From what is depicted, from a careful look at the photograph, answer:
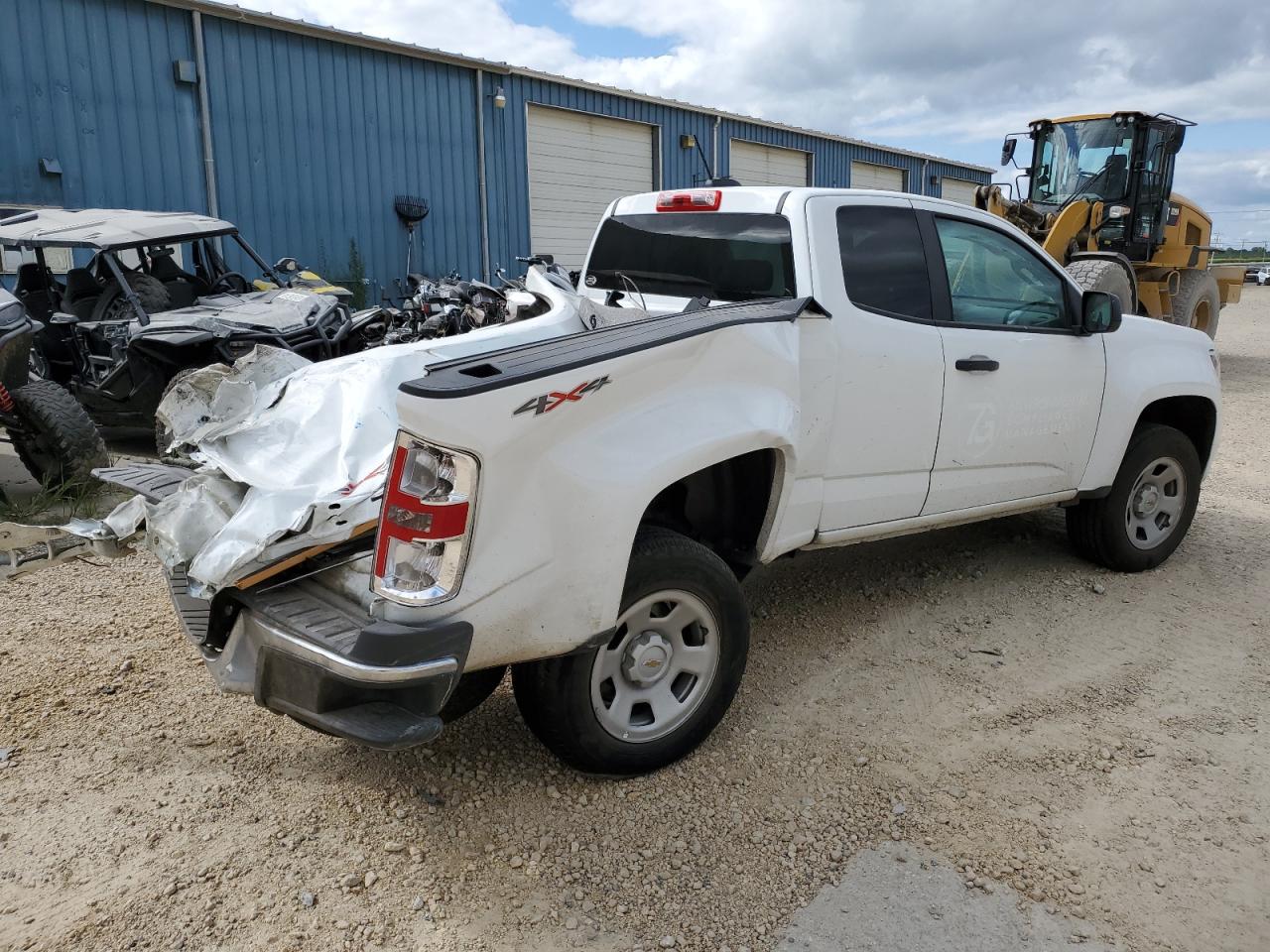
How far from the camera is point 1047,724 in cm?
354

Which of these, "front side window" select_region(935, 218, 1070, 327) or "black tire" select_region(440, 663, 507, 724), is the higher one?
"front side window" select_region(935, 218, 1070, 327)

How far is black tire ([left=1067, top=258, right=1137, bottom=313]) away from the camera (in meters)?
10.5

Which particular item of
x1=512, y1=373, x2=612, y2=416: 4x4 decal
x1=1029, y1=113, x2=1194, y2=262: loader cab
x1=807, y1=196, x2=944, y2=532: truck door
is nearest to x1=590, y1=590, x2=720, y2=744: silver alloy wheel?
x1=512, y1=373, x2=612, y2=416: 4x4 decal

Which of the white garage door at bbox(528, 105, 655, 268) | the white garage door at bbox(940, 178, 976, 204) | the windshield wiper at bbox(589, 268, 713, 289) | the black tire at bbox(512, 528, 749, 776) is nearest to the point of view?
the black tire at bbox(512, 528, 749, 776)

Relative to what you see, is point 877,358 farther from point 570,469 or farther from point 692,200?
point 570,469

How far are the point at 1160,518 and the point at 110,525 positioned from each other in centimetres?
502

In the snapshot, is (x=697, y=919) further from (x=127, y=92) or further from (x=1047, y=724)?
(x=127, y=92)

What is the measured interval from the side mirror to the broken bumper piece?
3444 mm

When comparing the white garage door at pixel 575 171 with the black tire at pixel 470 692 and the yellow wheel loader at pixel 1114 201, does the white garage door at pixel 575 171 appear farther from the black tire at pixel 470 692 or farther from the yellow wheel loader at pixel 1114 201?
the black tire at pixel 470 692

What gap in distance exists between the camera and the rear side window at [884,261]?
12.3 feet

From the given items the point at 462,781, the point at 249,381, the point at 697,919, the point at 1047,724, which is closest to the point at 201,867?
the point at 462,781

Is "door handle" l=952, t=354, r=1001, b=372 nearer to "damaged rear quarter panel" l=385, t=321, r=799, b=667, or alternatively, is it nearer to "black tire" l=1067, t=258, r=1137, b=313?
"damaged rear quarter panel" l=385, t=321, r=799, b=667

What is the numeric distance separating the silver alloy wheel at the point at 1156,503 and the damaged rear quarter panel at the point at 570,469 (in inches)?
118

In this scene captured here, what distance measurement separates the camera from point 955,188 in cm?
2812
